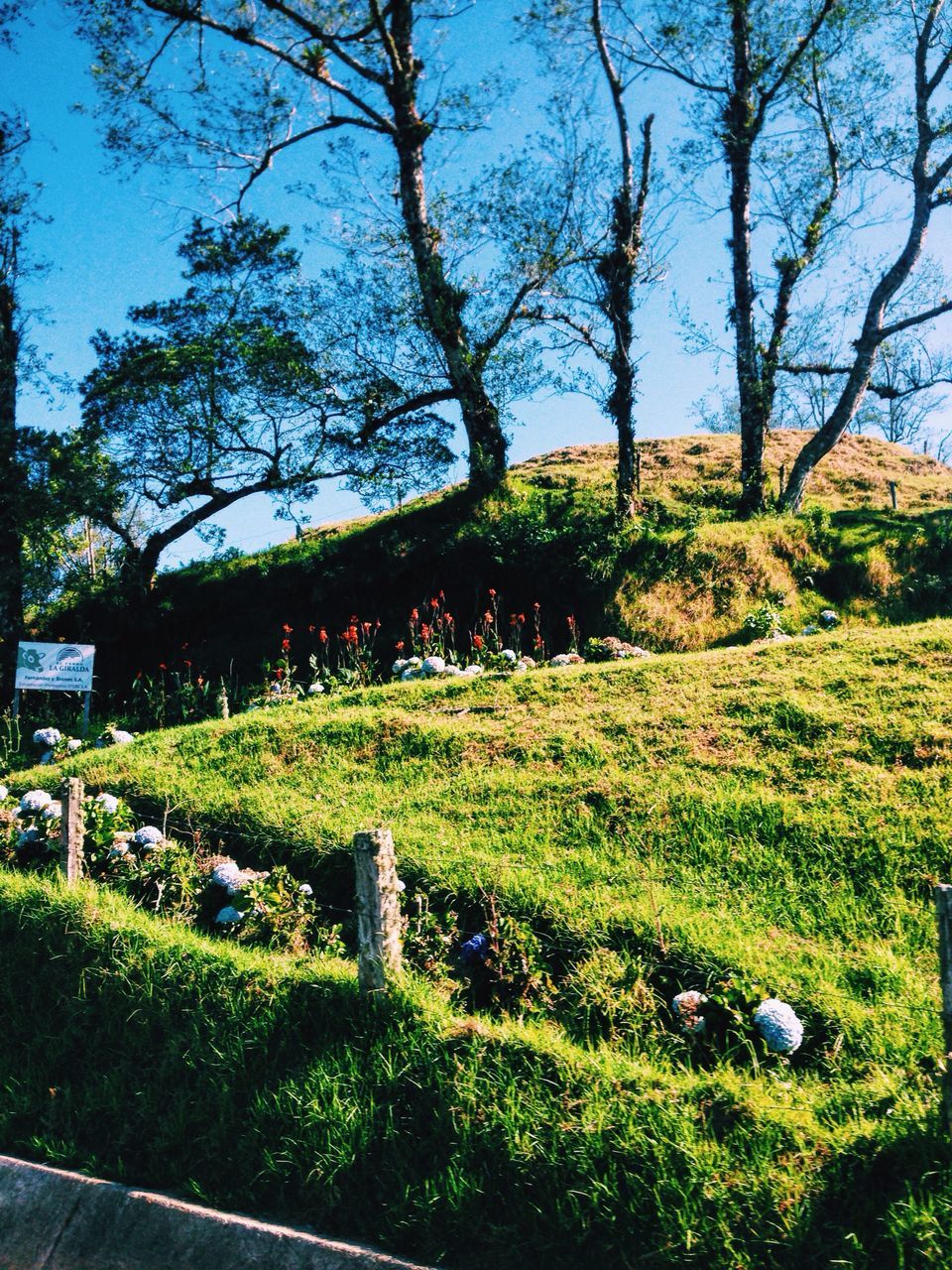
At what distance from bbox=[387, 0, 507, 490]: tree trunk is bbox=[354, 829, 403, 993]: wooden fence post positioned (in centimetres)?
1024

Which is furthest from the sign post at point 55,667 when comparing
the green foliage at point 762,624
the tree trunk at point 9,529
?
the green foliage at point 762,624

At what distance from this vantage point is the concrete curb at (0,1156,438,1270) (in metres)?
3.14

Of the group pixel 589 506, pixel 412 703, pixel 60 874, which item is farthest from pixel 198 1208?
pixel 589 506

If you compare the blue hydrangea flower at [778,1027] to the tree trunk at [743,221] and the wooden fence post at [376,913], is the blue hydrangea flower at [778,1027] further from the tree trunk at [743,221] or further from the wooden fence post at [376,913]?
the tree trunk at [743,221]

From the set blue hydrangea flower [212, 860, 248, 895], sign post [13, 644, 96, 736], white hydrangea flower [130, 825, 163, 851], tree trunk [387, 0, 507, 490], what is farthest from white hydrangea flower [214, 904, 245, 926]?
tree trunk [387, 0, 507, 490]

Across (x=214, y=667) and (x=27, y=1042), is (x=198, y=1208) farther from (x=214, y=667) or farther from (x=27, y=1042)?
(x=214, y=667)

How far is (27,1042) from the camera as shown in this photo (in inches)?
175

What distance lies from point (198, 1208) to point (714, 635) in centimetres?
835

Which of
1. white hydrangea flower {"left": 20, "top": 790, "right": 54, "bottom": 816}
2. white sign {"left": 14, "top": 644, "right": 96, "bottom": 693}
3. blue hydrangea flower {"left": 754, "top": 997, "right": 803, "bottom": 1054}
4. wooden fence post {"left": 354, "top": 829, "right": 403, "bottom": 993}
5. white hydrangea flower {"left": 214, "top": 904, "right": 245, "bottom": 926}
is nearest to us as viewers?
blue hydrangea flower {"left": 754, "top": 997, "right": 803, "bottom": 1054}

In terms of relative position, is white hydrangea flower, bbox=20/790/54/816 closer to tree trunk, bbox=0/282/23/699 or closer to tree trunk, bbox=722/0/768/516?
tree trunk, bbox=0/282/23/699

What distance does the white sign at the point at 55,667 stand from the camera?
10.7 metres

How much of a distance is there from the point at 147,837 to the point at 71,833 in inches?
19.6

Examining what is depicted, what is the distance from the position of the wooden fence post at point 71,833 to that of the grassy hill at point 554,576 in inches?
231

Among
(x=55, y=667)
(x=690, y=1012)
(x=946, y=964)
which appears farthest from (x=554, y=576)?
(x=946, y=964)
